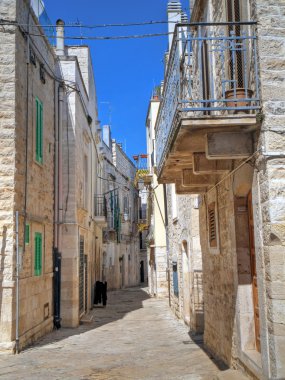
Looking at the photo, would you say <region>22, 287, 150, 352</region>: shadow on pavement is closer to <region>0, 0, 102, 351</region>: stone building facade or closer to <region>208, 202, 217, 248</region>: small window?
<region>0, 0, 102, 351</region>: stone building facade

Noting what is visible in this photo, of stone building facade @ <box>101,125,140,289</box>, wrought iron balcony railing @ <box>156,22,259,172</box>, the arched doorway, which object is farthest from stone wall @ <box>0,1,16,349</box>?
stone building facade @ <box>101,125,140,289</box>

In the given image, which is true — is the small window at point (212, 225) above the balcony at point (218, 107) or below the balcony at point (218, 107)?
below

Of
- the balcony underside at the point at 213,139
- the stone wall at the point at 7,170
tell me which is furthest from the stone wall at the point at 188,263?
the balcony underside at the point at 213,139

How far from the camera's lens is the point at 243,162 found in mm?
5910

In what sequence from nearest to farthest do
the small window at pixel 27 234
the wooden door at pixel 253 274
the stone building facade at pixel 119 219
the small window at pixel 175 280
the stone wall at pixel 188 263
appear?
1. the wooden door at pixel 253 274
2. the small window at pixel 27 234
3. the stone wall at pixel 188 263
4. the small window at pixel 175 280
5. the stone building facade at pixel 119 219

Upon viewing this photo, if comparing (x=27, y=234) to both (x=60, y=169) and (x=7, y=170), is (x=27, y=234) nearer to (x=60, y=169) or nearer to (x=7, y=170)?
(x=7, y=170)

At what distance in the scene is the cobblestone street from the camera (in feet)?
26.2

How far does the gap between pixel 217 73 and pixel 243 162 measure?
2.02 m

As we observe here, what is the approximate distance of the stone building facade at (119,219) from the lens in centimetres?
3134

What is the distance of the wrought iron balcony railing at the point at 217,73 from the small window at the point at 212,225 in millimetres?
1589

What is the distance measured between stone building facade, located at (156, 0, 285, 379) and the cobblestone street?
0.93 meters

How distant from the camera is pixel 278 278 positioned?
5.01 metres

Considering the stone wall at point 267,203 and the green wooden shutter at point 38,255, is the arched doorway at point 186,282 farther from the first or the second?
the stone wall at point 267,203

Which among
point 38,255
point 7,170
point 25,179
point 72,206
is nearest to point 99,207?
point 72,206
